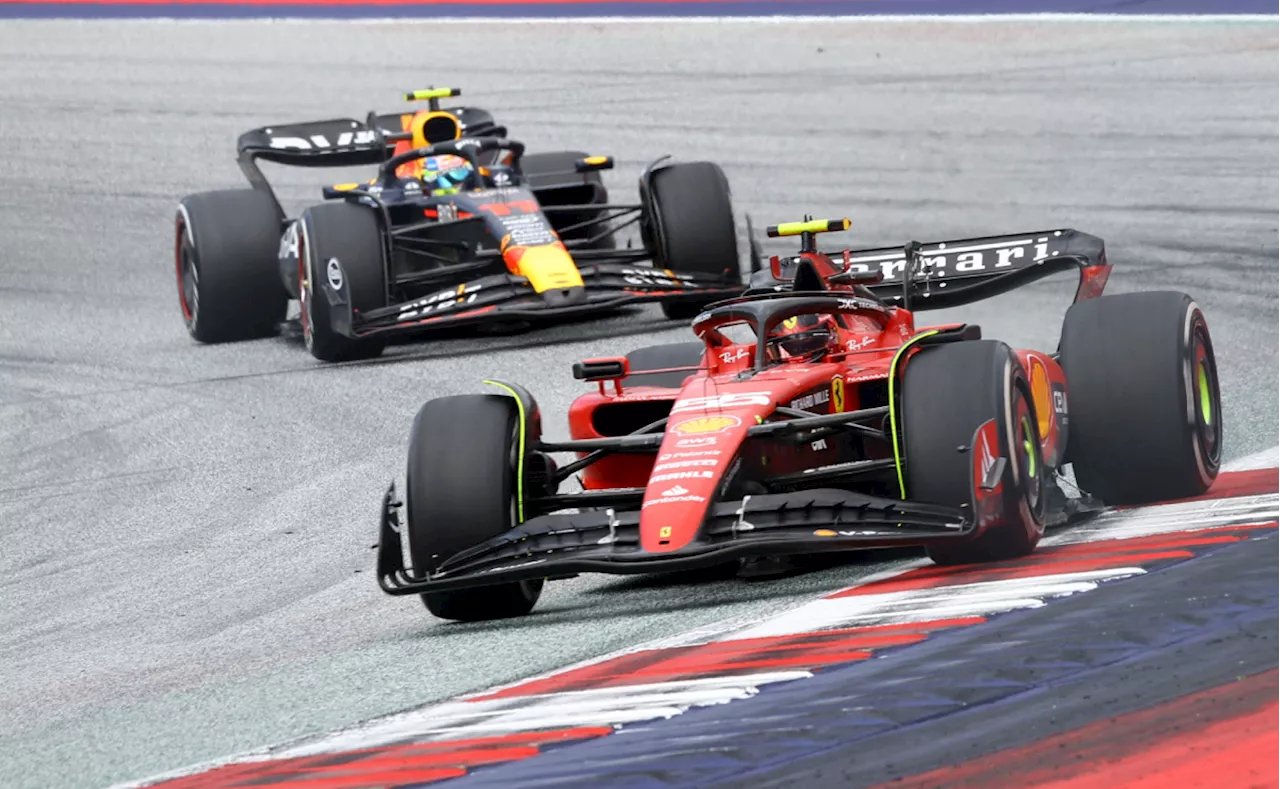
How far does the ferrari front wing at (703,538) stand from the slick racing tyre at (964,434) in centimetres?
13

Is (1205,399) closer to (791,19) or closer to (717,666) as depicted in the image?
(717,666)

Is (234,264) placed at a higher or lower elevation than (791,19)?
lower

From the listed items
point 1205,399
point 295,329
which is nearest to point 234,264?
point 295,329

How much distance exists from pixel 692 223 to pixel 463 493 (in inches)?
314

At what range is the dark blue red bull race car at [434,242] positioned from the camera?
15.3m

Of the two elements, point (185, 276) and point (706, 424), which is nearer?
point (706, 424)

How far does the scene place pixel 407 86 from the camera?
28.5 meters

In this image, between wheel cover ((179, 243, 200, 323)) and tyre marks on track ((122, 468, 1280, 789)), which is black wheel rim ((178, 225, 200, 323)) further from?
tyre marks on track ((122, 468, 1280, 789))

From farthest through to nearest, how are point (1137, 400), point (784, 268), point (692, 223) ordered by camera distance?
point (692, 223), point (784, 268), point (1137, 400)

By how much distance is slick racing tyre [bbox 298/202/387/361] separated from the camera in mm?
15266

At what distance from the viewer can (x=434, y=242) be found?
15914 millimetres

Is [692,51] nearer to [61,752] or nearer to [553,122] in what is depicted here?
[553,122]

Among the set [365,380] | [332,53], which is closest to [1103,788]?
[365,380]

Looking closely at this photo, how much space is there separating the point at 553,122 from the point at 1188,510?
1750 cm
